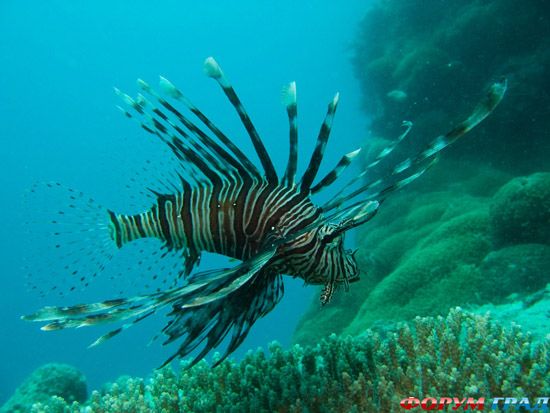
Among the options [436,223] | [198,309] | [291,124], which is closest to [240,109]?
[291,124]

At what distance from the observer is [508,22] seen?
10.2 m

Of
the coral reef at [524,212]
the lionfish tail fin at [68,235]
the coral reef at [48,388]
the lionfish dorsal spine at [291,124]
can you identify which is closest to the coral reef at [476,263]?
the coral reef at [524,212]

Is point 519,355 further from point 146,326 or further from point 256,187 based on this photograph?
point 146,326

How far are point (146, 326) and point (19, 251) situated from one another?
1126 inches

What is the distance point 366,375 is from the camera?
2.41 meters

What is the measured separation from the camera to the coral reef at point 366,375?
204cm

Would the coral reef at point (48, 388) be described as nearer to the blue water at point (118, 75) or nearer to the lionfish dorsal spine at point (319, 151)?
the lionfish dorsal spine at point (319, 151)

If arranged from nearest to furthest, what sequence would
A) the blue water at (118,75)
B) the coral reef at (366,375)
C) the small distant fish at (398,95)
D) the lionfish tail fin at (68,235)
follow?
the coral reef at (366,375) < the lionfish tail fin at (68,235) < the small distant fish at (398,95) < the blue water at (118,75)

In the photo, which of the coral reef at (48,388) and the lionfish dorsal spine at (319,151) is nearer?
the lionfish dorsal spine at (319,151)

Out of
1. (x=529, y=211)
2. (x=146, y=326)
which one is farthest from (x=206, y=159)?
(x=146, y=326)

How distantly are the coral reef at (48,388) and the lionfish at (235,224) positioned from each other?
17.7 ft

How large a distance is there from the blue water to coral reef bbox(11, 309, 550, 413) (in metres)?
45.6

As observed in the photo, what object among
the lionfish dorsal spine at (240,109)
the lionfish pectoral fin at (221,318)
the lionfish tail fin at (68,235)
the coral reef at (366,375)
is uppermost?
the lionfish tail fin at (68,235)

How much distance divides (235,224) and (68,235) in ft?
5.86
